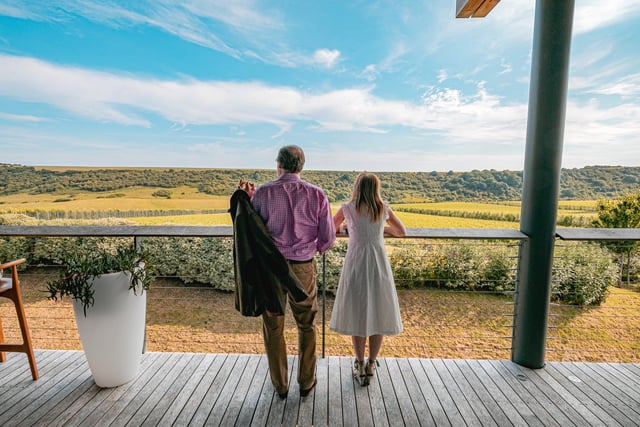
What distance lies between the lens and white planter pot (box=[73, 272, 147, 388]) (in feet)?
6.33

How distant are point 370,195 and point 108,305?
5.44 feet

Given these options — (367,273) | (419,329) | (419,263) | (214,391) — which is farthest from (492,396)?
(419,329)

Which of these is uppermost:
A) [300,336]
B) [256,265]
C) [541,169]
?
[541,169]

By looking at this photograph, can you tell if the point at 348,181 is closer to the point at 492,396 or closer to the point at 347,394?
the point at 347,394

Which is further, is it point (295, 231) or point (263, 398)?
point (263, 398)

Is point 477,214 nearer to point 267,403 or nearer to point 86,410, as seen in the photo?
point 267,403

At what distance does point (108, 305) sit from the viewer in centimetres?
194

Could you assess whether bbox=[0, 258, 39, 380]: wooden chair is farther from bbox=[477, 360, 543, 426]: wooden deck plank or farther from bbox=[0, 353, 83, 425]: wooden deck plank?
bbox=[477, 360, 543, 426]: wooden deck plank

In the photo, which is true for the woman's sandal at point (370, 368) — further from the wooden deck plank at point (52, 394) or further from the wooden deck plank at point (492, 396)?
the wooden deck plank at point (52, 394)

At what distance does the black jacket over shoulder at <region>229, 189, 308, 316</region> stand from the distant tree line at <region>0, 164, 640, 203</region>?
0.36 meters

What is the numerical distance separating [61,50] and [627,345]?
575 inches

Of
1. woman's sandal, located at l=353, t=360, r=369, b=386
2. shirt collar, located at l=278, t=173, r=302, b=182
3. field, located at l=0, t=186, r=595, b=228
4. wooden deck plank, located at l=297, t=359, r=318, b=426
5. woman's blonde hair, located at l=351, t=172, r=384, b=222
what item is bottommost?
wooden deck plank, located at l=297, t=359, r=318, b=426

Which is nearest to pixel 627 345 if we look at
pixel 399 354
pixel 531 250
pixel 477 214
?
pixel 477 214

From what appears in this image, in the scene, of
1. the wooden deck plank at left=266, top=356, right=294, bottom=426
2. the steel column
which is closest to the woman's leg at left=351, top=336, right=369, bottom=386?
the wooden deck plank at left=266, top=356, right=294, bottom=426
